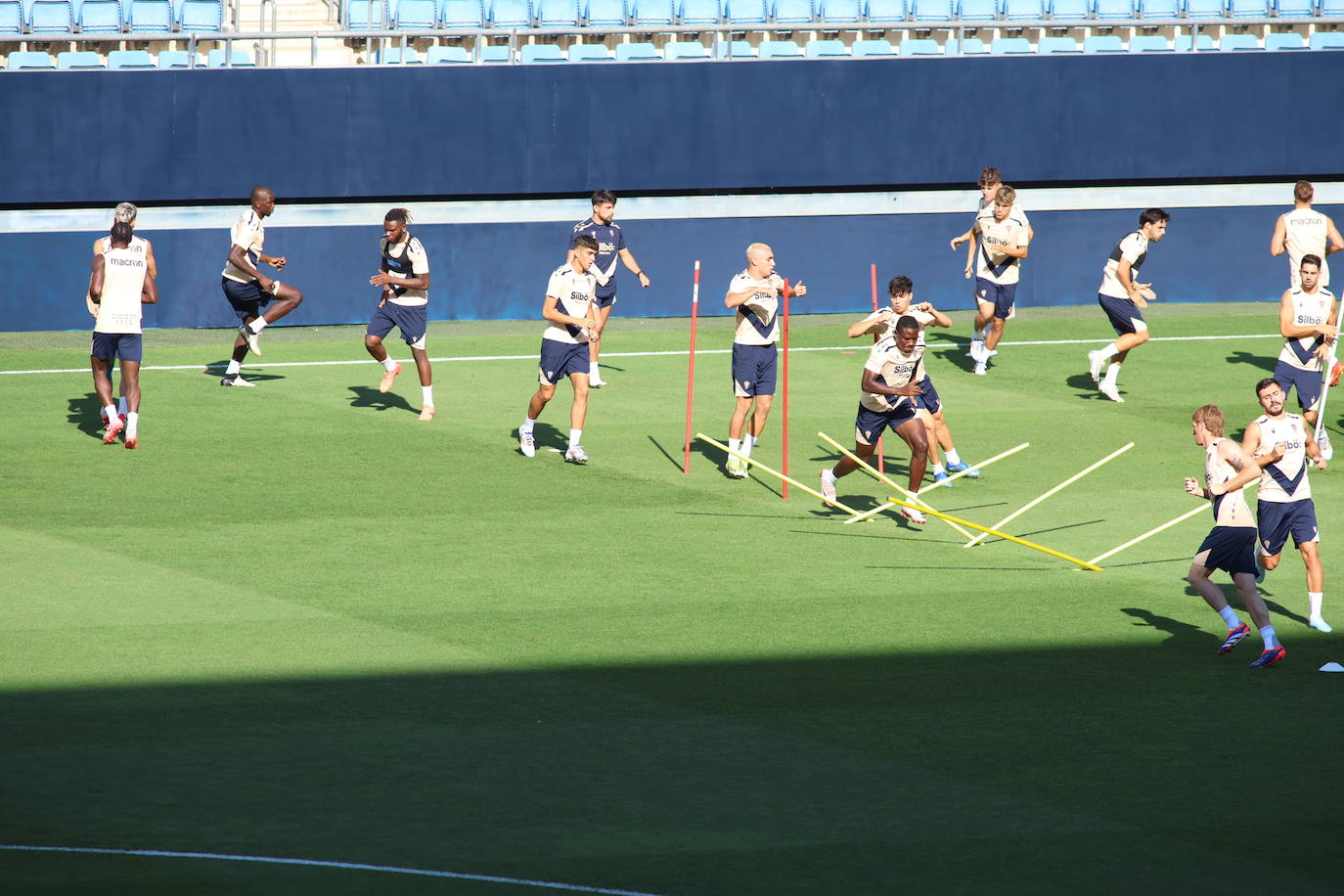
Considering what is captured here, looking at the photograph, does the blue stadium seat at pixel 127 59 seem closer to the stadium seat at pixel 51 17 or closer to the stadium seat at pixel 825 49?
the stadium seat at pixel 51 17

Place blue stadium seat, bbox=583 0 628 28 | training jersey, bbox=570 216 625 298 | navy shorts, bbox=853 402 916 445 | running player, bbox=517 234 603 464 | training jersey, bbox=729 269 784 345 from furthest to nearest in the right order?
1. blue stadium seat, bbox=583 0 628 28
2. training jersey, bbox=570 216 625 298
3. running player, bbox=517 234 603 464
4. training jersey, bbox=729 269 784 345
5. navy shorts, bbox=853 402 916 445

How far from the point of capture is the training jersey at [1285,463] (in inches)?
451

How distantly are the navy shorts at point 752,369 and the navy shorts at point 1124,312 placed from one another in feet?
18.2

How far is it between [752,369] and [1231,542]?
6.21 metres

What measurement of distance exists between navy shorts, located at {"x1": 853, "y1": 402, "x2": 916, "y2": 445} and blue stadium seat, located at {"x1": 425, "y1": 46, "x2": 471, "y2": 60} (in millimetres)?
13000

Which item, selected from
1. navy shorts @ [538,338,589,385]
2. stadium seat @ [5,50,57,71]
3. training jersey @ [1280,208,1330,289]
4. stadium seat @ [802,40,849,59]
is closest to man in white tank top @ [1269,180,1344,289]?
training jersey @ [1280,208,1330,289]

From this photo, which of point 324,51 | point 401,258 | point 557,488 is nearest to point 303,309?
point 324,51

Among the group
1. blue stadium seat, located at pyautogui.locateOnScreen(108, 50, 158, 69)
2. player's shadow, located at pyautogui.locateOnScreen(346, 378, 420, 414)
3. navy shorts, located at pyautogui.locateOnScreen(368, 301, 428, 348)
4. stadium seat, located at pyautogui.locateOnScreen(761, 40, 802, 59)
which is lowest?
player's shadow, located at pyautogui.locateOnScreen(346, 378, 420, 414)

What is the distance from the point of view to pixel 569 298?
54.7ft

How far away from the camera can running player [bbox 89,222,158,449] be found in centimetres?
1652

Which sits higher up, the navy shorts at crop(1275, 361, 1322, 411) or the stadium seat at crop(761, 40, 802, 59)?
the stadium seat at crop(761, 40, 802, 59)

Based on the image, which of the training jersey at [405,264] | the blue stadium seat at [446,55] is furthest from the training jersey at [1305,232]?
the blue stadium seat at [446,55]

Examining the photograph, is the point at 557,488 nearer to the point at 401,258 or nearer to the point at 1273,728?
the point at 401,258

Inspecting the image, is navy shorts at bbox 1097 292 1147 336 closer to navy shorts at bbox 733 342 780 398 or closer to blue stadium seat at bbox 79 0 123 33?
navy shorts at bbox 733 342 780 398
